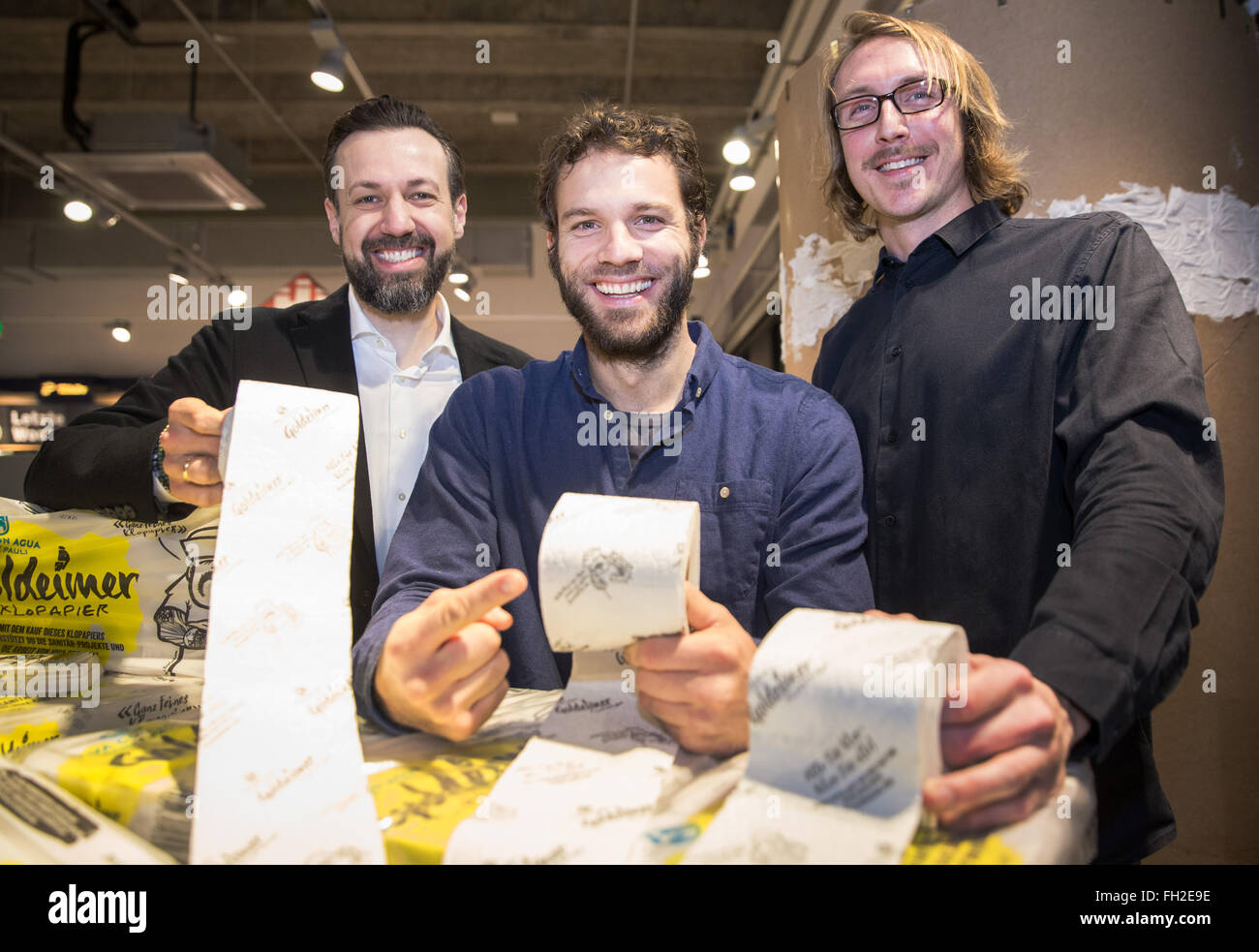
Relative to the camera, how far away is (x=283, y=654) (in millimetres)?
736

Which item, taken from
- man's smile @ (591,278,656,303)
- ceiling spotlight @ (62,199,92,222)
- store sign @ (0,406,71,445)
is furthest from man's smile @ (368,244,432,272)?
store sign @ (0,406,71,445)

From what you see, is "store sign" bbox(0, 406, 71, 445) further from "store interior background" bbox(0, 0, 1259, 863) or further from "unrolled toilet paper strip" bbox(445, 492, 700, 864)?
"unrolled toilet paper strip" bbox(445, 492, 700, 864)

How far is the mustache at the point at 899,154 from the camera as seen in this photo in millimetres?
1474

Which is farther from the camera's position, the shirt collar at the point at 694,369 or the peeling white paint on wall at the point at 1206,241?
the peeling white paint on wall at the point at 1206,241

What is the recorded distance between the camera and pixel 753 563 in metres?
1.24

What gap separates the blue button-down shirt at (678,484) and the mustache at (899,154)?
1.53 feet

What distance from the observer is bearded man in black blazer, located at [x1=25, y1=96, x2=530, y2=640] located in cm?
165

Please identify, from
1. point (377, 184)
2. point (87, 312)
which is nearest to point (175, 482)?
point (377, 184)

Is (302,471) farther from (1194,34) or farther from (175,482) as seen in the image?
(1194,34)

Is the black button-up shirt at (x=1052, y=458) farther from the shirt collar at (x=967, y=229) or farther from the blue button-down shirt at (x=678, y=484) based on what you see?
the blue button-down shirt at (x=678, y=484)

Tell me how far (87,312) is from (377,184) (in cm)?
1184

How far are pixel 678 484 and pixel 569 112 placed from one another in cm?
703

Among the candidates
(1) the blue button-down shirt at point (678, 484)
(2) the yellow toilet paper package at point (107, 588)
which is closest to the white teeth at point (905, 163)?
(1) the blue button-down shirt at point (678, 484)
